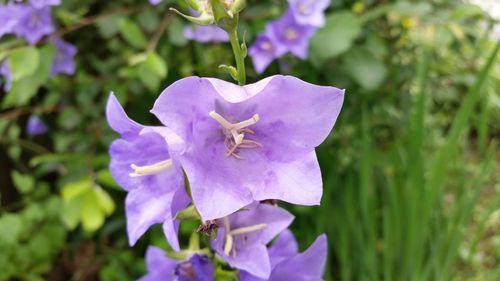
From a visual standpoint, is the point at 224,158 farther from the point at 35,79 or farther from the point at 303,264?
the point at 35,79

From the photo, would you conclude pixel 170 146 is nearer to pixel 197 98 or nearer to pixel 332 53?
pixel 197 98

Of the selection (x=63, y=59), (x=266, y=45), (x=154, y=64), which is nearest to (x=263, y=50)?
(x=266, y=45)

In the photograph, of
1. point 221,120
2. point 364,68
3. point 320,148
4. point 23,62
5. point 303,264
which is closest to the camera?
point 221,120

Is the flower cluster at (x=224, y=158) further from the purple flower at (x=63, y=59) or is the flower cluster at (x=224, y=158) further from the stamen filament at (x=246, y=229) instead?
the purple flower at (x=63, y=59)

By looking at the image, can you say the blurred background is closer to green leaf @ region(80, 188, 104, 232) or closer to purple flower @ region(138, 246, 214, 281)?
green leaf @ region(80, 188, 104, 232)

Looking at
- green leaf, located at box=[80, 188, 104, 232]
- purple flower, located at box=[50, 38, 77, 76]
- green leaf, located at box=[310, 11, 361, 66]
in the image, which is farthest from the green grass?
purple flower, located at box=[50, 38, 77, 76]

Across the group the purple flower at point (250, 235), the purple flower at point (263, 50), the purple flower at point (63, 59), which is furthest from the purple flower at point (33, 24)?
the purple flower at point (250, 235)

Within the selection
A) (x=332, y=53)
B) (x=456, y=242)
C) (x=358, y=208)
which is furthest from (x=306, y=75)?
(x=456, y=242)
